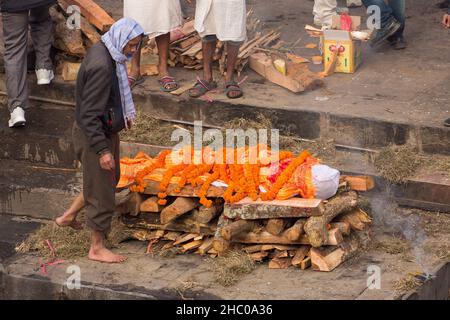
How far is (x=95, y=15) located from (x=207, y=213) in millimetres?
3877

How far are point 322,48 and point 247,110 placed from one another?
5.09 feet

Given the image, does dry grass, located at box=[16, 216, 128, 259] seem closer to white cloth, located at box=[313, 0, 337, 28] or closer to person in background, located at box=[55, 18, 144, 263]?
person in background, located at box=[55, 18, 144, 263]

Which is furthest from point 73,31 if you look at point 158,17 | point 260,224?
point 260,224

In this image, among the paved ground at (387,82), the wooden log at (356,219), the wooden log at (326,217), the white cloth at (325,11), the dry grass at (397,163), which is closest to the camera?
the wooden log at (326,217)

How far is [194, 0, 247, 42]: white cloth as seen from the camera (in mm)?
11508

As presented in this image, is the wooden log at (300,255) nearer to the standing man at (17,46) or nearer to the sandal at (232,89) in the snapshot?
the sandal at (232,89)

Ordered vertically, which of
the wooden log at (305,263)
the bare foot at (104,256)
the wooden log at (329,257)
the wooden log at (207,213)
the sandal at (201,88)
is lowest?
the bare foot at (104,256)

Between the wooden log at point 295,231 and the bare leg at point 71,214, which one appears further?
the bare leg at point 71,214

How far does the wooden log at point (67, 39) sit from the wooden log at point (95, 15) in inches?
10.9

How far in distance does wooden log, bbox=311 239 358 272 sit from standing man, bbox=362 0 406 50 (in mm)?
4193

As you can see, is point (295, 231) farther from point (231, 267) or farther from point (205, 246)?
point (205, 246)

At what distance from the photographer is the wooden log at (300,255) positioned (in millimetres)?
9094

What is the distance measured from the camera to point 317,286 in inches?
344

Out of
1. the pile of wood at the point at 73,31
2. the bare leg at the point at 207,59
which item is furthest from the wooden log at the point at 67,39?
the bare leg at the point at 207,59
